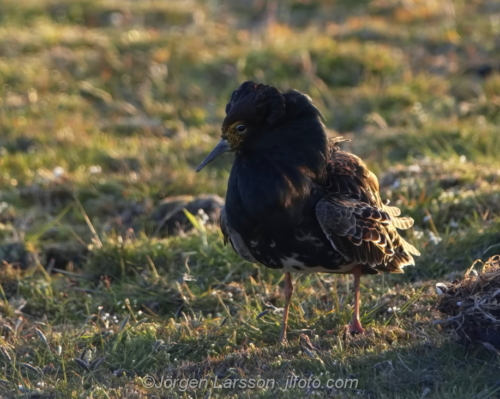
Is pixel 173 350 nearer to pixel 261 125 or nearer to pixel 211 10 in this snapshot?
pixel 261 125

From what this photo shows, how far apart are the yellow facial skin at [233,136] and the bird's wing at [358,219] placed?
2.07 feet

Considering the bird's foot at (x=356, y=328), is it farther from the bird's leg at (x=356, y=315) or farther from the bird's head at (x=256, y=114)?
the bird's head at (x=256, y=114)

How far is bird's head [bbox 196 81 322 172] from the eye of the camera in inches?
211

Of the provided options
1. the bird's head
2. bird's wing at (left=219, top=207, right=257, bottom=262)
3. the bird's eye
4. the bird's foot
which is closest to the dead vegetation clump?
the bird's foot

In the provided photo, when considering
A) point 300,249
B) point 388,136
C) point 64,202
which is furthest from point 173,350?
point 388,136

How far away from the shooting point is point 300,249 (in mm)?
5184

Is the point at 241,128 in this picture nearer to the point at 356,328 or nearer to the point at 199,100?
the point at 356,328

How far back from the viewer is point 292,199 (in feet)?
17.1

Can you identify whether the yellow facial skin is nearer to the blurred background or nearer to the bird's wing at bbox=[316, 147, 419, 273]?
the bird's wing at bbox=[316, 147, 419, 273]

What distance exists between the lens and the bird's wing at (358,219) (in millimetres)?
5258

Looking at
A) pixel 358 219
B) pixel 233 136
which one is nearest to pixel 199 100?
pixel 233 136

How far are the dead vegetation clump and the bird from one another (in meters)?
0.66

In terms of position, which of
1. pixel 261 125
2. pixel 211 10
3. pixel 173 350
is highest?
pixel 261 125

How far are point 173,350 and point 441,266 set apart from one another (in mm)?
2248
